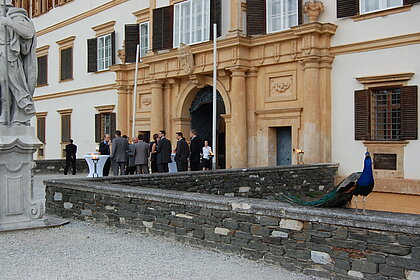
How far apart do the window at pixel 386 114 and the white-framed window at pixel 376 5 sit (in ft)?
7.65

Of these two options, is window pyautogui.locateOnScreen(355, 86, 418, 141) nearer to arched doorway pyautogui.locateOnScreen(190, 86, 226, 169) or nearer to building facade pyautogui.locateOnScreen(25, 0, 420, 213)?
building facade pyautogui.locateOnScreen(25, 0, 420, 213)

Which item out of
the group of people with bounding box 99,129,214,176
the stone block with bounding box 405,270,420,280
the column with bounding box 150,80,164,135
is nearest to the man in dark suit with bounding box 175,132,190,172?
the group of people with bounding box 99,129,214,176

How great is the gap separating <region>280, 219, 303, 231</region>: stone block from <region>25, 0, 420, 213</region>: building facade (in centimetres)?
881

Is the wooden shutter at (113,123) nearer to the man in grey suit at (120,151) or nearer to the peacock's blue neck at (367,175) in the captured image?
the man in grey suit at (120,151)

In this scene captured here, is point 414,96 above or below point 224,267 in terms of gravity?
above

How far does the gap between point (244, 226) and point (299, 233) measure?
2.77ft

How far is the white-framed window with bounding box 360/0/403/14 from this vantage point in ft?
46.7

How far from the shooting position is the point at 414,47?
13805 mm

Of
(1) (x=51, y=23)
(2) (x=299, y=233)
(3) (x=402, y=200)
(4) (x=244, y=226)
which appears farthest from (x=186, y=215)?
(1) (x=51, y=23)

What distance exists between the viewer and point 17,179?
8094 millimetres

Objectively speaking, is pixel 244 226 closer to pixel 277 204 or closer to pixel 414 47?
pixel 277 204

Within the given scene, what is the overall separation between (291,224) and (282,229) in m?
0.15

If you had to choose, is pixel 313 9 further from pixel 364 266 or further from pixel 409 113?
pixel 364 266

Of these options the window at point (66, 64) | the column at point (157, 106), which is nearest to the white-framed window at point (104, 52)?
the window at point (66, 64)
